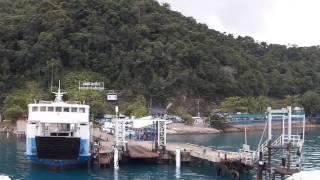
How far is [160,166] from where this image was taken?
219 ft

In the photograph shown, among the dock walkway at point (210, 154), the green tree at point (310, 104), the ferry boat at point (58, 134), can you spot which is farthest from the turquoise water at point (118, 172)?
the green tree at point (310, 104)

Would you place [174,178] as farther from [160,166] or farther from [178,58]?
[178,58]

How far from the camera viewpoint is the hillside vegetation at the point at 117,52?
155375 millimetres

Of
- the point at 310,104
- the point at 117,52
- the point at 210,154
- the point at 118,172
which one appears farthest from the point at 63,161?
the point at 310,104

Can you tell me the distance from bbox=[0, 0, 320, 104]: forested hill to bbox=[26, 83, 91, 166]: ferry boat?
283 ft

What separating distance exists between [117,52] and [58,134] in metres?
99.6

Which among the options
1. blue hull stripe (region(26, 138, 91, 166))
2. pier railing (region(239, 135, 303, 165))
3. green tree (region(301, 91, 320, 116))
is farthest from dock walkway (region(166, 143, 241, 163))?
green tree (region(301, 91, 320, 116))

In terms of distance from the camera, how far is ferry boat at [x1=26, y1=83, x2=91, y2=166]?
62.9 m

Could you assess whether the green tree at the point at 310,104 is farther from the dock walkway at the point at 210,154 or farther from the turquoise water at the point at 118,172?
the dock walkway at the point at 210,154

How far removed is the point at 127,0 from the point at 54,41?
121 ft

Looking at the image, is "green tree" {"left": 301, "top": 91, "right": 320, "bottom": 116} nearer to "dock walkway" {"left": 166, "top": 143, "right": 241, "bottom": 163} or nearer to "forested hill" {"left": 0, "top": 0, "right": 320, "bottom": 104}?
"forested hill" {"left": 0, "top": 0, "right": 320, "bottom": 104}

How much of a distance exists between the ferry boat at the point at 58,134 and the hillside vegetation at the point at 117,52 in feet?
272

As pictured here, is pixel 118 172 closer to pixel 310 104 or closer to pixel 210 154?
pixel 210 154

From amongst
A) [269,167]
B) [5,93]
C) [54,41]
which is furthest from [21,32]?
[269,167]
